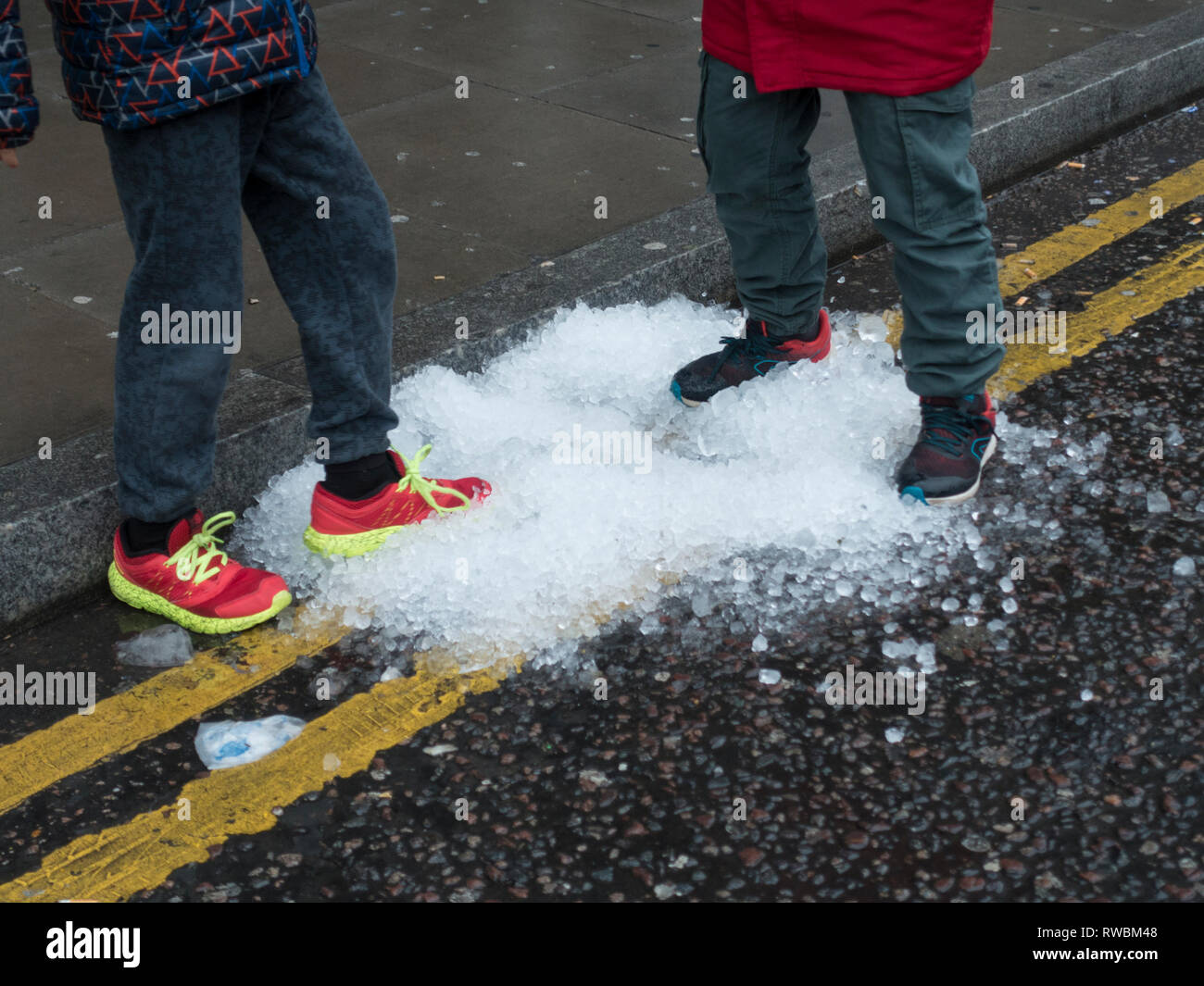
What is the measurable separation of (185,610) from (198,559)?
0.10m

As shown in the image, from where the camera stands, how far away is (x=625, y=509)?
9.26 feet

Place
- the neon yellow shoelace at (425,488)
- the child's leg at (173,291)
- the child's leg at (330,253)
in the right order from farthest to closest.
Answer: the neon yellow shoelace at (425,488) < the child's leg at (330,253) < the child's leg at (173,291)

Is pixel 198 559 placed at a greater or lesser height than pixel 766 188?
lesser

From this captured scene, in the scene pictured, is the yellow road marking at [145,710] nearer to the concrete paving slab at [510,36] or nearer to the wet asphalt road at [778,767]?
the wet asphalt road at [778,767]

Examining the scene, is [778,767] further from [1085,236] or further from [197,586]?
[1085,236]

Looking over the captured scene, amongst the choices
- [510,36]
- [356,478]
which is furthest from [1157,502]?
[510,36]

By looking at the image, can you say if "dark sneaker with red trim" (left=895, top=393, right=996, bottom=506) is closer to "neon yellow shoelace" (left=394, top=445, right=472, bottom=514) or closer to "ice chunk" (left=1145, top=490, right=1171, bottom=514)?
"ice chunk" (left=1145, top=490, right=1171, bottom=514)

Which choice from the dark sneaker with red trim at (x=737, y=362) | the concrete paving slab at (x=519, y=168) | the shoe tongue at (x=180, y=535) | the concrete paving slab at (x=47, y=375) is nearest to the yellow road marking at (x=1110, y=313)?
the dark sneaker with red trim at (x=737, y=362)

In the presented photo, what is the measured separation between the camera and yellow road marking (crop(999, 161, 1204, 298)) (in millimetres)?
3914

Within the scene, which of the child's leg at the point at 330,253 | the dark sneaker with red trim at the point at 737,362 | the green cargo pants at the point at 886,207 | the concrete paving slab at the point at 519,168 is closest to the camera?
the child's leg at the point at 330,253

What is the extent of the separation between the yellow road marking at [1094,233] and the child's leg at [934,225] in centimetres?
102

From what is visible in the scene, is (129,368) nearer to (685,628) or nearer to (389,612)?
A: (389,612)

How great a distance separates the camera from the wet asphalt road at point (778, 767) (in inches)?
78.4

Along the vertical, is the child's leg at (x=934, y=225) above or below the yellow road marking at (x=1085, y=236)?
above
